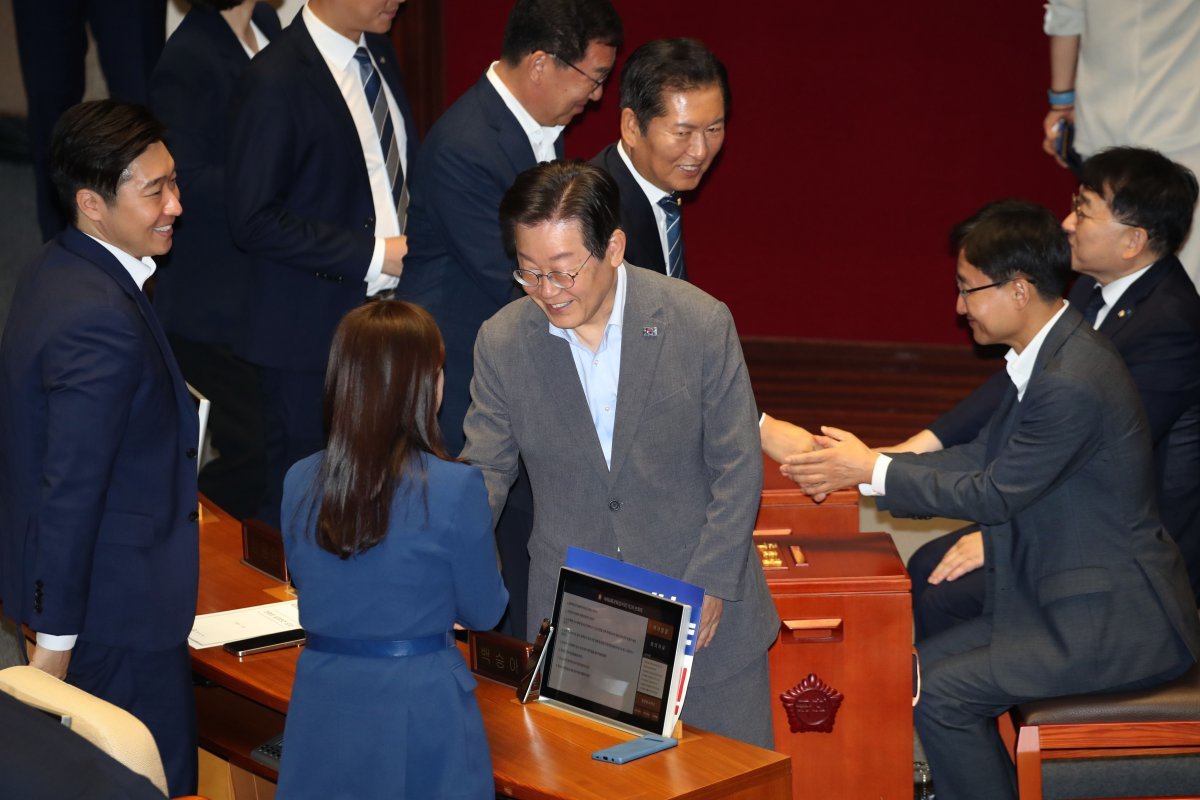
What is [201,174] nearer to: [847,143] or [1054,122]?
[847,143]

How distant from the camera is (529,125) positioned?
3.67 metres

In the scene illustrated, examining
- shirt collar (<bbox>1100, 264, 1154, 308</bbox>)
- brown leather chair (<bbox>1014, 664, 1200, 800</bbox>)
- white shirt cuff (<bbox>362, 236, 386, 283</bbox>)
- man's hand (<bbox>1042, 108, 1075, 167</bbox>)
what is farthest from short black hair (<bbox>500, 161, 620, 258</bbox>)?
man's hand (<bbox>1042, 108, 1075, 167</bbox>)

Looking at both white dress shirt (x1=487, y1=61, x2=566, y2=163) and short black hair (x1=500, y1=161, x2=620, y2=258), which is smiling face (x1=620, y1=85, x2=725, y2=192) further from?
short black hair (x1=500, y1=161, x2=620, y2=258)

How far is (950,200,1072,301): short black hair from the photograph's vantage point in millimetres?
3326

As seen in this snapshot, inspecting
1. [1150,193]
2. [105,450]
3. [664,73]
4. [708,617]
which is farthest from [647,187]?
[105,450]

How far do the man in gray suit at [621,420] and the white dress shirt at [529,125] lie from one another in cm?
95

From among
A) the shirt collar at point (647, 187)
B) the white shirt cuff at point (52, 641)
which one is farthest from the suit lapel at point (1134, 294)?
the white shirt cuff at point (52, 641)

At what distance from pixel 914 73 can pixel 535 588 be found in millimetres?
2984

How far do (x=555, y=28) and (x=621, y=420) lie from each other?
49.4 inches

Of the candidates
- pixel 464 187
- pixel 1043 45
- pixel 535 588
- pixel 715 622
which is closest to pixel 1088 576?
pixel 715 622

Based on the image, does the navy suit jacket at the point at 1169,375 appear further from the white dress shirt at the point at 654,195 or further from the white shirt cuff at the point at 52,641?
the white shirt cuff at the point at 52,641

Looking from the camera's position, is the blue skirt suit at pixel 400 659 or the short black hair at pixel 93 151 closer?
the blue skirt suit at pixel 400 659

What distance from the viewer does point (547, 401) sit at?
9.07 ft

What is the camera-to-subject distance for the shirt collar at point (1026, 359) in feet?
11.0
